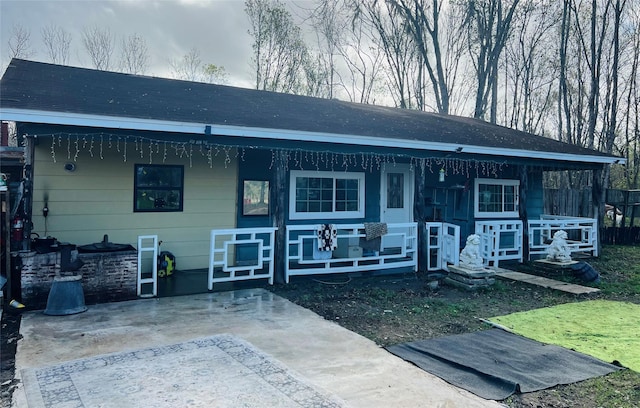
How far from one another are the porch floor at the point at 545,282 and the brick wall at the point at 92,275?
6.19 meters

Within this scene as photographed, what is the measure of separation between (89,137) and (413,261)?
558cm

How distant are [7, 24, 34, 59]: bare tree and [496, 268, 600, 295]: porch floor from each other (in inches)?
659

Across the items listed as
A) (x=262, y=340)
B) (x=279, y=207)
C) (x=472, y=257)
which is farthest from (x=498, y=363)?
(x=279, y=207)

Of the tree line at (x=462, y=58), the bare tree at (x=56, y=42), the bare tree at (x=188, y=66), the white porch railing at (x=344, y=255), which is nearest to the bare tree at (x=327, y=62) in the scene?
the tree line at (x=462, y=58)

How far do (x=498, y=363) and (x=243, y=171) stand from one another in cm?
552

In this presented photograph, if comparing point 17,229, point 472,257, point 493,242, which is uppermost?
point 17,229

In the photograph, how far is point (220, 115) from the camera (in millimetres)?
6195

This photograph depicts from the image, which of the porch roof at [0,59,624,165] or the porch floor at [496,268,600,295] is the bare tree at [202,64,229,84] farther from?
the porch floor at [496,268,600,295]

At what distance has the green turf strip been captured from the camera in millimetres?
4090

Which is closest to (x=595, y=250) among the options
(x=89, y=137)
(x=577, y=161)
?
(x=577, y=161)

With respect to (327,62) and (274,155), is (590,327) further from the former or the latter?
(327,62)

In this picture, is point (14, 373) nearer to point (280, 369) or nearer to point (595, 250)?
point (280, 369)

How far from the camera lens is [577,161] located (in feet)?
30.0

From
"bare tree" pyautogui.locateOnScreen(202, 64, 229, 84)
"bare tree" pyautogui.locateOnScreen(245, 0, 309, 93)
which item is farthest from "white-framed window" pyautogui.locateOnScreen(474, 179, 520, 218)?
"bare tree" pyautogui.locateOnScreen(202, 64, 229, 84)
